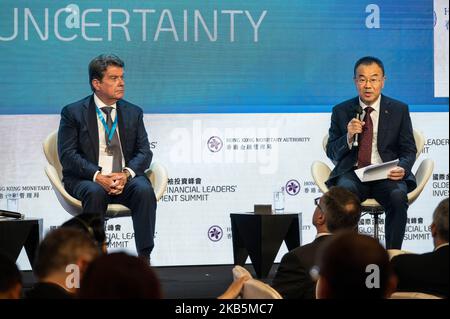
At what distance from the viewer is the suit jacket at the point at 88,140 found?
20.1 ft

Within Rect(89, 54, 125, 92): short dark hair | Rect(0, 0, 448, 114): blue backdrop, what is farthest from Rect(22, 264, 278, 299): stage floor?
Rect(89, 54, 125, 92): short dark hair

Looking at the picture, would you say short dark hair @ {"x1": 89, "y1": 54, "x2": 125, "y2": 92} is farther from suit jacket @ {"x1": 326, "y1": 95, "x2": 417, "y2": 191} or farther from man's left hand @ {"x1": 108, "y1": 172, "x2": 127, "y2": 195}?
suit jacket @ {"x1": 326, "y1": 95, "x2": 417, "y2": 191}

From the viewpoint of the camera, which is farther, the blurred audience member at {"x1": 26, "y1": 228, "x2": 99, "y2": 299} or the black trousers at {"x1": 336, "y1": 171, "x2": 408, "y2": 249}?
the black trousers at {"x1": 336, "y1": 171, "x2": 408, "y2": 249}

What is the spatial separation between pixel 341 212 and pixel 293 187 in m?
3.39

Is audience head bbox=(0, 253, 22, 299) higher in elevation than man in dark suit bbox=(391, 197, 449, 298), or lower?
higher

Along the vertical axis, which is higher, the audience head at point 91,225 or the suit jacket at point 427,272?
the audience head at point 91,225

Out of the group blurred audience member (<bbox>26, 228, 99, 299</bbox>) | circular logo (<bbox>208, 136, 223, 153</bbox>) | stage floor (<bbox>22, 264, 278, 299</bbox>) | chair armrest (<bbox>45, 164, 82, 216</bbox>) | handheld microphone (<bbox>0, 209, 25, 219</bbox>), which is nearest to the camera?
blurred audience member (<bbox>26, 228, 99, 299</bbox>)

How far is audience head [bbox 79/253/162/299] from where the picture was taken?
191 centimetres

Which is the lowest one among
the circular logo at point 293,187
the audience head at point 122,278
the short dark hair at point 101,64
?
the audience head at point 122,278

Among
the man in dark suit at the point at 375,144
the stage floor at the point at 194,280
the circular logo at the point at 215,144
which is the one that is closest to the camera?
the stage floor at the point at 194,280

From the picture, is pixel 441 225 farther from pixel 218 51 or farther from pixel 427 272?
pixel 218 51

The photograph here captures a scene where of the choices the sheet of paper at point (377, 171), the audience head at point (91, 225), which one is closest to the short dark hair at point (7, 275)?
the audience head at point (91, 225)

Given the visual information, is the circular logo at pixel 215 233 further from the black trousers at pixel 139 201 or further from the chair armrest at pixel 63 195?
the chair armrest at pixel 63 195

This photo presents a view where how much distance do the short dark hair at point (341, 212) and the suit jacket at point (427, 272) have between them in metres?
0.68
